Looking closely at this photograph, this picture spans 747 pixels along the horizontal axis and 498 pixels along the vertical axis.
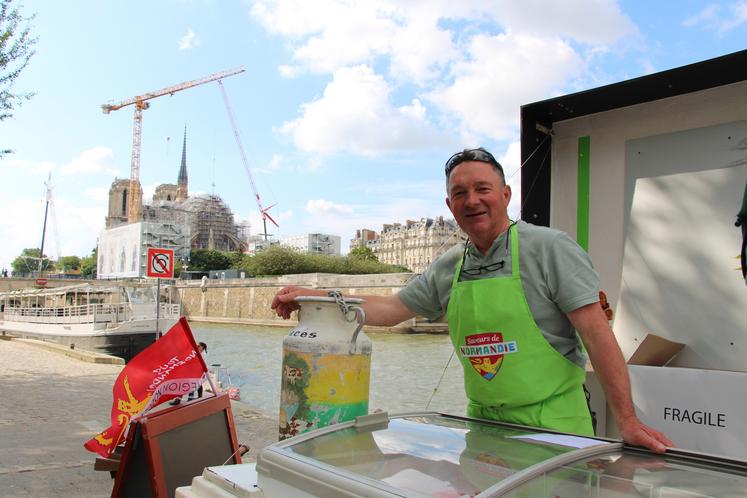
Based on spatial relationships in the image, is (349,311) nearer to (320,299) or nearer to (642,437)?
(320,299)

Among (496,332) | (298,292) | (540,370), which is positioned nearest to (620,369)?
(540,370)

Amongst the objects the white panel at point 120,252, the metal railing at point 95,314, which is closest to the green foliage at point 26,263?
the white panel at point 120,252

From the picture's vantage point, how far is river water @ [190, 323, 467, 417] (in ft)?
50.1

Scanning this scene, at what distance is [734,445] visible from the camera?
2.61m

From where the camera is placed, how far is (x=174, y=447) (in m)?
2.91

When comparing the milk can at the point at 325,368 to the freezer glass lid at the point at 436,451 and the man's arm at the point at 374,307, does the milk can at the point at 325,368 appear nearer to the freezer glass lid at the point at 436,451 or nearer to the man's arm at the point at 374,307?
the freezer glass lid at the point at 436,451

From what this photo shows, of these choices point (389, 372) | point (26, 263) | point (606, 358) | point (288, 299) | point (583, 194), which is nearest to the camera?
point (606, 358)

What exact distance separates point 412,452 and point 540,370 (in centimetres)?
58

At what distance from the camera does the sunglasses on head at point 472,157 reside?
87.6 inches

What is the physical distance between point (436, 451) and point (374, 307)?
37.1 inches

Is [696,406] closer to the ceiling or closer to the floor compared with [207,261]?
closer to the floor

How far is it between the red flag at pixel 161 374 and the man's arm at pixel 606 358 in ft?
6.90

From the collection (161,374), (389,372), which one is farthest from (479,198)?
(389,372)

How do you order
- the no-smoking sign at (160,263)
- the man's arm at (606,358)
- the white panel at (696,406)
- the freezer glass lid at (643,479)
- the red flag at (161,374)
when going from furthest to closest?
1. the no-smoking sign at (160,263)
2. the red flag at (161,374)
3. the white panel at (696,406)
4. the man's arm at (606,358)
5. the freezer glass lid at (643,479)
